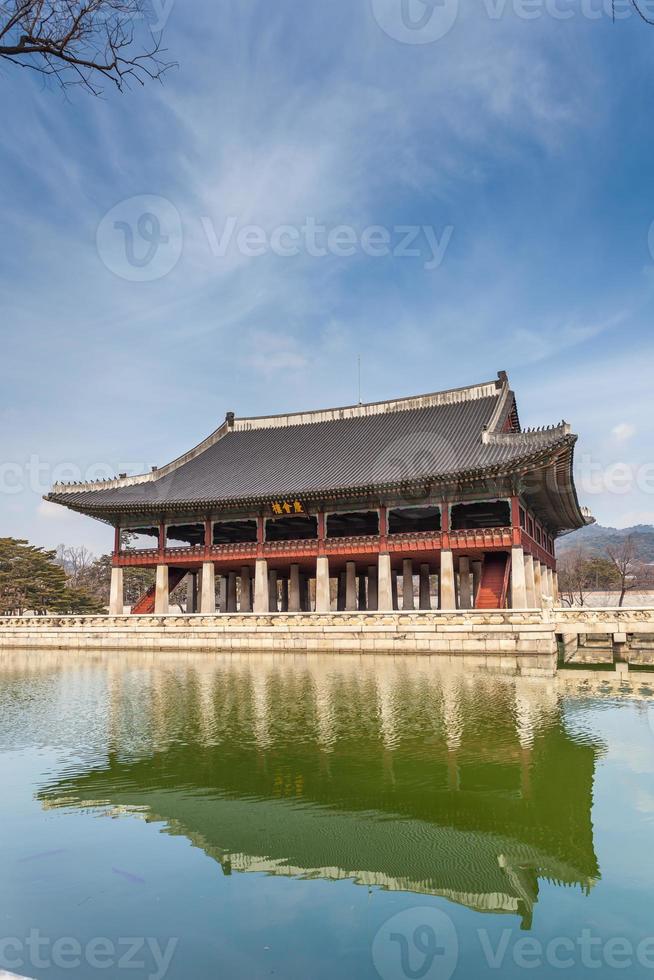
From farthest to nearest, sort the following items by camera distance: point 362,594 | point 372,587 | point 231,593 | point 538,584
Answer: point 231,593
point 362,594
point 372,587
point 538,584

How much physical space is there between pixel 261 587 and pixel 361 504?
293 inches

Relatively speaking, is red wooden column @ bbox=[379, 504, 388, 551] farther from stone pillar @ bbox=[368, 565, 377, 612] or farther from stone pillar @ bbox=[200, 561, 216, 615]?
stone pillar @ bbox=[200, 561, 216, 615]

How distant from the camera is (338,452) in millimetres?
42250

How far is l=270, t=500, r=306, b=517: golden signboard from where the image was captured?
3734 centimetres

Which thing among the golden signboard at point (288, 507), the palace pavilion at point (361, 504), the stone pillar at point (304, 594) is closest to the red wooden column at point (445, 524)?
the palace pavilion at point (361, 504)

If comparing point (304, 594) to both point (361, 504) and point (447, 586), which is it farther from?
point (447, 586)

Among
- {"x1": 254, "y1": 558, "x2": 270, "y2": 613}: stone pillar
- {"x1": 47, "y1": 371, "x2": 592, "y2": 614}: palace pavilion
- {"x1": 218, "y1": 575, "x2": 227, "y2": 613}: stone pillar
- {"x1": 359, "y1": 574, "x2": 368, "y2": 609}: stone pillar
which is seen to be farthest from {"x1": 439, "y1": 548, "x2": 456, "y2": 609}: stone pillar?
{"x1": 218, "y1": 575, "x2": 227, "y2": 613}: stone pillar

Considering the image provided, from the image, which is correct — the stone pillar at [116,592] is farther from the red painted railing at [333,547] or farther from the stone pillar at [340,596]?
the stone pillar at [340,596]

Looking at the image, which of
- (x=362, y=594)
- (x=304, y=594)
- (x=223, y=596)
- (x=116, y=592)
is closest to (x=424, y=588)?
(x=362, y=594)

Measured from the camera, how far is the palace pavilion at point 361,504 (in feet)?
110

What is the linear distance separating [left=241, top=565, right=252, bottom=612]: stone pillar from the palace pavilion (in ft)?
0.31

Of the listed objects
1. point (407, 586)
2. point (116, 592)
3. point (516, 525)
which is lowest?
point (116, 592)

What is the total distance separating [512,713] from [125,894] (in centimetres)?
1067

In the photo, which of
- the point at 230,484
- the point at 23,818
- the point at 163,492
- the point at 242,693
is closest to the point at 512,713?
the point at 242,693
